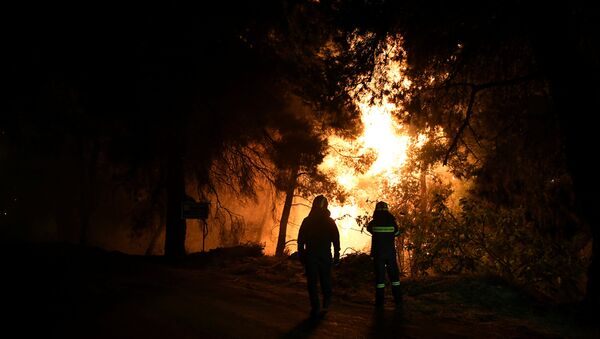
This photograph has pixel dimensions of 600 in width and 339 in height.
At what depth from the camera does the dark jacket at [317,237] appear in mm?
8016

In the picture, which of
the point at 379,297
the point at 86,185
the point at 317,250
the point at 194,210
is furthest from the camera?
the point at 86,185

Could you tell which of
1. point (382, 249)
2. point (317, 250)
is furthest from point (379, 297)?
point (317, 250)

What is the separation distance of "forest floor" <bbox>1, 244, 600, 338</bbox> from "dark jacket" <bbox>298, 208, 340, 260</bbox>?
1031 millimetres

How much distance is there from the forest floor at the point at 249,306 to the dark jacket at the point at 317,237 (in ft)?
3.38

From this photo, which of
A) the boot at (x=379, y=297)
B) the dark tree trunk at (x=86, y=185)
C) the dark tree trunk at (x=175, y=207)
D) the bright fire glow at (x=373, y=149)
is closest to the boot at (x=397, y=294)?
the boot at (x=379, y=297)

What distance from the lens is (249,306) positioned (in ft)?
28.1

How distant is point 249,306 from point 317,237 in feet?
6.10

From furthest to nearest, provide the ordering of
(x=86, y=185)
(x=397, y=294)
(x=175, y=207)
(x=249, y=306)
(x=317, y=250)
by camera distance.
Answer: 1. (x=86, y=185)
2. (x=175, y=207)
3. (x=397, y=294)
4. (x=249, y=306)
5. (x=317, y=250)

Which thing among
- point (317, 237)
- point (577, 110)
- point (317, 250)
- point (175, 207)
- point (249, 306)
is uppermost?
point (577, 110)

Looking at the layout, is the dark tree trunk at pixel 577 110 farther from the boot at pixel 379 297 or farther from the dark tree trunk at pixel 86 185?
the dark tree trunk at pixel 86 185

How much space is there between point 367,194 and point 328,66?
16.4 m

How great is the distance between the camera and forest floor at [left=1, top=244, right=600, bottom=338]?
6.82 metres

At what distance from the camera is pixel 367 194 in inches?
1072

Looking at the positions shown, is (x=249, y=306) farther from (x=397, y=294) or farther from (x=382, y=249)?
(x=397, y=294)
